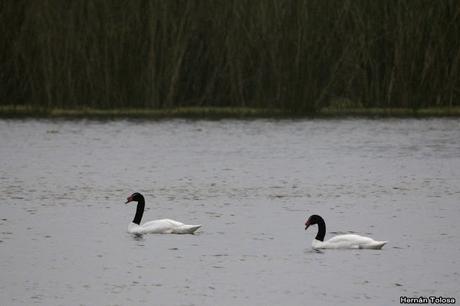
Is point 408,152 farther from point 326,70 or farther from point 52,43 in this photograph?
point 52,43

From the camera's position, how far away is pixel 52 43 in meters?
37.6

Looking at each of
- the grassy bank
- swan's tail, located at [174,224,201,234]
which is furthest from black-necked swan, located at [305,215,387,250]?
the grassy bank

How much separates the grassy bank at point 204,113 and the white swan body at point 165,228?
2125 cm

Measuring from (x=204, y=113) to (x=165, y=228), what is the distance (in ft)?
74.0

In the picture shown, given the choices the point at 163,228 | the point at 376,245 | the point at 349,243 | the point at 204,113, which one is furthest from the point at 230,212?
the point at 204,113

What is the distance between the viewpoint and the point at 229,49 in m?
37.1

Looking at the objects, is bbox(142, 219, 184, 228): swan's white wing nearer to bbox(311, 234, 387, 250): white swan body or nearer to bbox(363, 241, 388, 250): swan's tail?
bbox(311, 234, 387, 250): white swan body

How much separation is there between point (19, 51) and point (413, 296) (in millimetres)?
26464

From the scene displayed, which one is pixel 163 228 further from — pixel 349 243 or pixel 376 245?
pixel 376 245

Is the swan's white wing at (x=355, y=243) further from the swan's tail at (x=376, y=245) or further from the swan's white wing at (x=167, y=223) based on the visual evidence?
the swan's white wing at (x=167, y=223)

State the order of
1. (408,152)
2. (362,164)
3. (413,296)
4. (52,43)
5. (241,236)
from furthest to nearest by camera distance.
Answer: (52,43) < (408,152) < (362,164) < (241,236) < (413,296)

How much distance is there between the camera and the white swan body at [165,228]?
56.2 feet

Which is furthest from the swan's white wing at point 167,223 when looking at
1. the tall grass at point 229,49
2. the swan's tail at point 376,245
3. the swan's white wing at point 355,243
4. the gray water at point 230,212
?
the tall grass at point 229,49

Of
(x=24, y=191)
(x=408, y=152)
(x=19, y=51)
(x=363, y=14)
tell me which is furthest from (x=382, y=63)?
(x=24, y=191)
